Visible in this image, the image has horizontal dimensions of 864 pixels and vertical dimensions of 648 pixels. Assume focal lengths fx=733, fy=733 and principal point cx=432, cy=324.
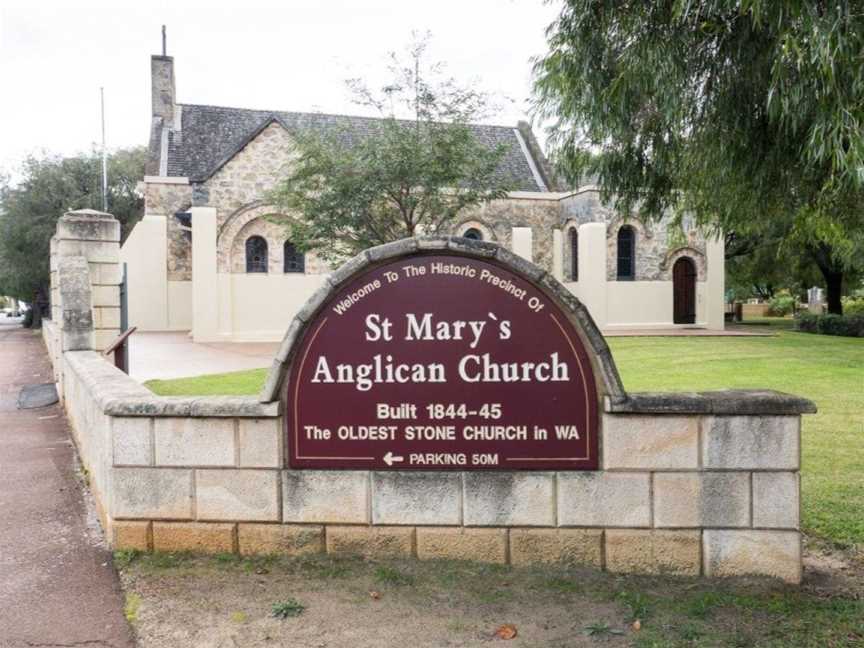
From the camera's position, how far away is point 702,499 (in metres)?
4.09

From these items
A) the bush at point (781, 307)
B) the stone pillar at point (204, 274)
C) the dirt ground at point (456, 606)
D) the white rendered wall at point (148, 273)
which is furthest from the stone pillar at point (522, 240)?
the bush at point (781, 307)

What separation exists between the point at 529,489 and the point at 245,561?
1.72 meters

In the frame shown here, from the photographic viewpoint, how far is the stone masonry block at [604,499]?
4.12 meters

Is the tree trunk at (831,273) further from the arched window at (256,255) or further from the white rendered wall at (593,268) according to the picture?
the arched window at (256,255)

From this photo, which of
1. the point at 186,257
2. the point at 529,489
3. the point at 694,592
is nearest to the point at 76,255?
the point at 529,489

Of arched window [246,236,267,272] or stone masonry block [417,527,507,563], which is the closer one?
stone masonry block [417,527,507,563]

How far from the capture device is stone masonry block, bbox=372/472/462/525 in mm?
4250

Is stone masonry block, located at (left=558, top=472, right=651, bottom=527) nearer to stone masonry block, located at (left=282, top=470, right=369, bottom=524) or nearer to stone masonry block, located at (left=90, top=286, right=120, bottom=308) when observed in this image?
stone masonry block, located at (left=282, top=470, right=369, bottom=524)

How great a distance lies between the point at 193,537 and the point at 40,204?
3688cm

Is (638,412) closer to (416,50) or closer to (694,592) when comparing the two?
(694,592)

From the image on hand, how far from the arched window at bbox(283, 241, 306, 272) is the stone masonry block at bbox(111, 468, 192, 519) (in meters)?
22.4

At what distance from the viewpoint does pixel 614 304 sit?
96.3ft

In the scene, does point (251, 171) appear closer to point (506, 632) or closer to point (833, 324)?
point (833, 324)

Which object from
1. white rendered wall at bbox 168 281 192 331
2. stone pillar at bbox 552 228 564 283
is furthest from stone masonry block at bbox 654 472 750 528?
white rendered wall at bbox 168 281 192 331
